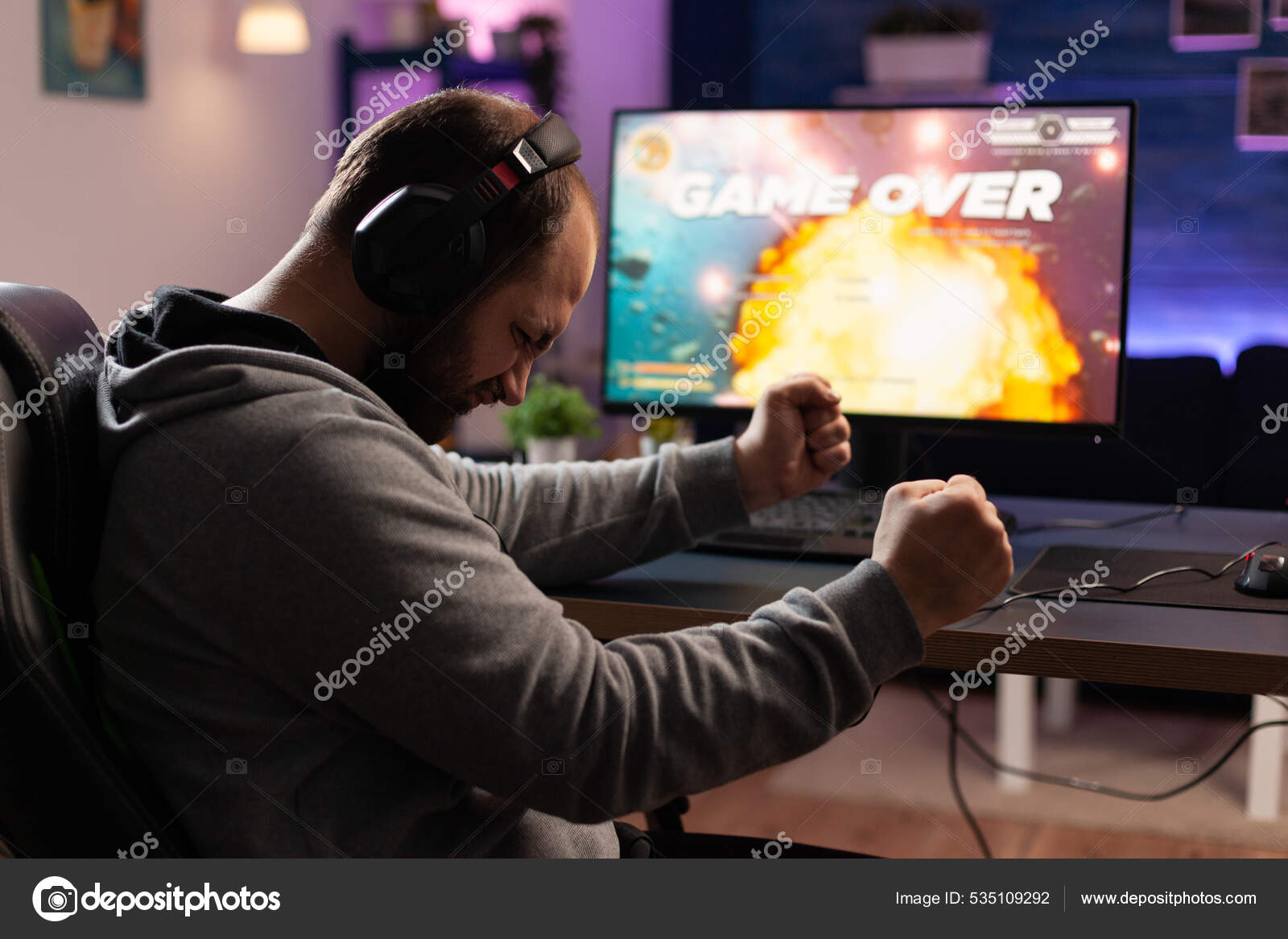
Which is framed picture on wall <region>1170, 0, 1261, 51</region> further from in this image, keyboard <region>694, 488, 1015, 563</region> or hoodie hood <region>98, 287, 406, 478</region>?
hoodie hood <region>98, 287, 406, 478</region>

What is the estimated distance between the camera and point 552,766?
2.15 feet

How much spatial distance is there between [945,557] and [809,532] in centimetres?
45

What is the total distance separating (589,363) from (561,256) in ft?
9.59

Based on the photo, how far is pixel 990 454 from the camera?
2.69 meters

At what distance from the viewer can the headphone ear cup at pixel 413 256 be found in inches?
29.5

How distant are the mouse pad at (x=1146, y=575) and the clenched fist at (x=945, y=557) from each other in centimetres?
25

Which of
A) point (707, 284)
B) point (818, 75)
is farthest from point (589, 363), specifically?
point (707, 284)

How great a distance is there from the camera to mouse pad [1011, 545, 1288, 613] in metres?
0.97

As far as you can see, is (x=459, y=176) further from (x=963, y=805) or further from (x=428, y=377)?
(x=963, y=805)

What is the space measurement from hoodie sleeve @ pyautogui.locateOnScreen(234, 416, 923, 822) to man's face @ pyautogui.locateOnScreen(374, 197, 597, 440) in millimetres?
170

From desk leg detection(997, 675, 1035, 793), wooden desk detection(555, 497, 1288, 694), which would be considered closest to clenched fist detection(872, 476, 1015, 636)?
wooden desk detection(555, 497, 1288, 694)

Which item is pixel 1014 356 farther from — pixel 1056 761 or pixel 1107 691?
pixel 1107 691

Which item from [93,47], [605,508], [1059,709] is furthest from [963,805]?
[93,47]

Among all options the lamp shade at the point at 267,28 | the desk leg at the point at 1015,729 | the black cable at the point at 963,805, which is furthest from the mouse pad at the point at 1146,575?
the lamp shade at the point at 267,28
